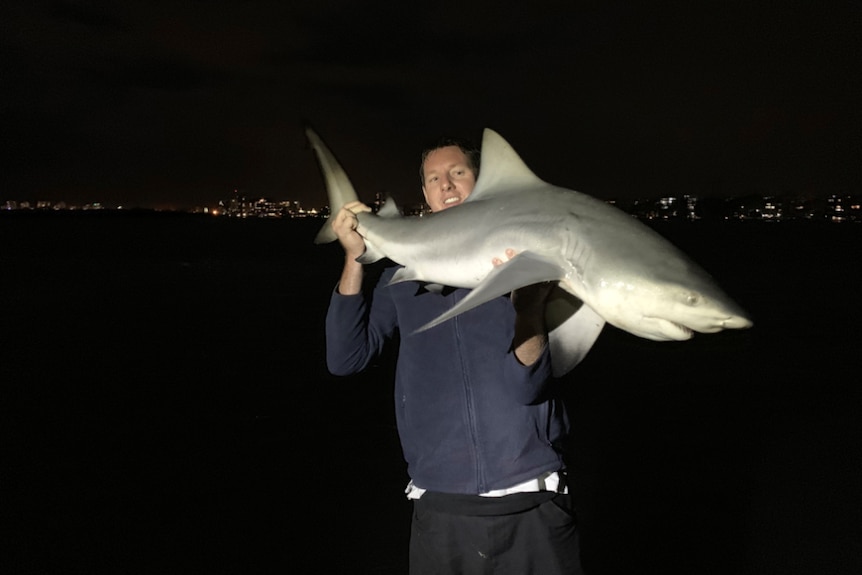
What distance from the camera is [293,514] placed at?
558 cm

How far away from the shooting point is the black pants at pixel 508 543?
2371mm

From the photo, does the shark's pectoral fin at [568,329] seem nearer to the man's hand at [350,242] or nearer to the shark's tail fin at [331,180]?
the man's hand at [350,242]

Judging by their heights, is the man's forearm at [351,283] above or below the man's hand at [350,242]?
below

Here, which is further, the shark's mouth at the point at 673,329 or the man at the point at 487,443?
the man at the point at 487,443

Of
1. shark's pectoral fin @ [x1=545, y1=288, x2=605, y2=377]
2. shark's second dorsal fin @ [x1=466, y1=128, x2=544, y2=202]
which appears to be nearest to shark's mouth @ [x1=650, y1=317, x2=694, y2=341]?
shark's pectoral fin @ [x1=545, y1=288, x2=605, y2=377]

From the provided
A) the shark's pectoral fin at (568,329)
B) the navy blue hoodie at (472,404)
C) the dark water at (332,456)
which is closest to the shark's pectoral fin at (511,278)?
the shark's pectoral fin at (568,329)

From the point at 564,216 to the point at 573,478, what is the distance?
190 inches

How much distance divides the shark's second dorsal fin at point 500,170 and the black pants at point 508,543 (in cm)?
136

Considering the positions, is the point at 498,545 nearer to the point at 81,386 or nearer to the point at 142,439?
the point at 142,439

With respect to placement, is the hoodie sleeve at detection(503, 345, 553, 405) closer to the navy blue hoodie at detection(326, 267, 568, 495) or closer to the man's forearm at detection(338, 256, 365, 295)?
the navy blue hoodie at detection(326, 267, 568, 495)

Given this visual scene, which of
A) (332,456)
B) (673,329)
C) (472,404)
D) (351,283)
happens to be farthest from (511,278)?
(332,456)

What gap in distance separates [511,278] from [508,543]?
3.78 feet

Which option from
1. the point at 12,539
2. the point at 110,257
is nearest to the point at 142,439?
the point at 12,539

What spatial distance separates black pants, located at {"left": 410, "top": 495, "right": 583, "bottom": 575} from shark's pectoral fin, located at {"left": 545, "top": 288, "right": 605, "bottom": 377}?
0.59 meters
